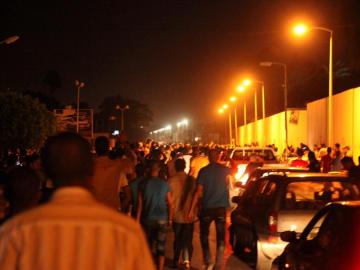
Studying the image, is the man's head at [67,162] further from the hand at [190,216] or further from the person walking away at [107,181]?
the hand at [190,216]

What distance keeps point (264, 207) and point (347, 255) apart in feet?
16.6

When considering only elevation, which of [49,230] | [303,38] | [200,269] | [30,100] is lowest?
[200,269]

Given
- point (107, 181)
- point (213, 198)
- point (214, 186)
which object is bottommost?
point (213, 198)

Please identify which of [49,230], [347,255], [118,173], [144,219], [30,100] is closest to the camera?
[49,230]

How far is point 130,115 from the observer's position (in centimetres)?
18288

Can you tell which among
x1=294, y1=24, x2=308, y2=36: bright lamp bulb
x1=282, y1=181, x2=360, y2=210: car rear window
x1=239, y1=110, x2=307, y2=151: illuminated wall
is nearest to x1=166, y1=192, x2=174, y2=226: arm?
x1=282, y1=181, x2=360, y2=210: car rear window

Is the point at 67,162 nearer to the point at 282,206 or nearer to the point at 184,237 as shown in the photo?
the point at 282,206

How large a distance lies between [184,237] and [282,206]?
1.59 meters

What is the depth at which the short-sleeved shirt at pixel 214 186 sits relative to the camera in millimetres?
10742

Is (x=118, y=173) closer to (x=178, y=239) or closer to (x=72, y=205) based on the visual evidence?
(x=178, y=239)

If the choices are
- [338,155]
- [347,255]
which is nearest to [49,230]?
[347,255]

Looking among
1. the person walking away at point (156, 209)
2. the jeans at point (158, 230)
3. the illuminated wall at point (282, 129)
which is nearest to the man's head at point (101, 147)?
the person walking away at point (156, 209)

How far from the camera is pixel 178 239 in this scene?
35.2 ft

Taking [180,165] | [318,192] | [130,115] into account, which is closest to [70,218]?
[180,165]
